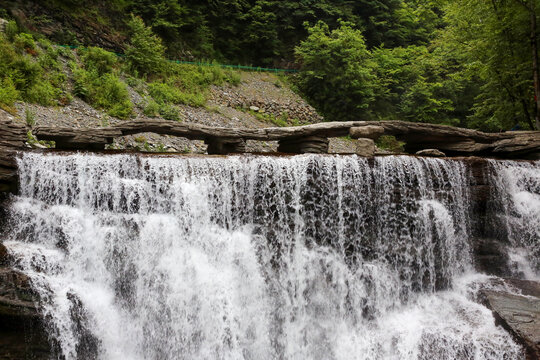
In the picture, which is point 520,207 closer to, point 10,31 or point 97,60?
point 97,60

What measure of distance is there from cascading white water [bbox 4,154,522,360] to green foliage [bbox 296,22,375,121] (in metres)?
12.5

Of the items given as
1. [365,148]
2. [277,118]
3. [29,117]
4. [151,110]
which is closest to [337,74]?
[277,118]

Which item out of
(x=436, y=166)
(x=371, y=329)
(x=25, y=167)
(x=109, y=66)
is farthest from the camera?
(x=109, y=66)

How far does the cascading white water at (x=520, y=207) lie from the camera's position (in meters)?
8.89

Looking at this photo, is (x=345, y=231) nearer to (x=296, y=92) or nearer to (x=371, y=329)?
(x=371, y=329)

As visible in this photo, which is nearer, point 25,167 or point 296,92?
point 25,167

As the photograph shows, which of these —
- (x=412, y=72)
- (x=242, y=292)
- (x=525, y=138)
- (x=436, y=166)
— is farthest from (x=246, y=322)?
(x=412, y=72)

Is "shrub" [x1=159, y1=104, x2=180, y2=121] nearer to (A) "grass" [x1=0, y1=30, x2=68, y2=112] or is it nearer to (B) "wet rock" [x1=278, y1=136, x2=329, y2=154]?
(A) "grass" [x1=0, y1=30, x2=68, y2=112]

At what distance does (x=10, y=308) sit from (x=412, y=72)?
72.7 ft

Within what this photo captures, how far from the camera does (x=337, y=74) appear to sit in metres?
20.8

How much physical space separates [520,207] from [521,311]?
3085 millimetres

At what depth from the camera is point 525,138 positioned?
1002 cm

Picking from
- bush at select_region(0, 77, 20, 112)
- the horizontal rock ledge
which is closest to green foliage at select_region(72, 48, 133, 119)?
bush at select_region(0, 77, 20, 112)

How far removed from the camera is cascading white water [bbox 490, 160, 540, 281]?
8891 mm
